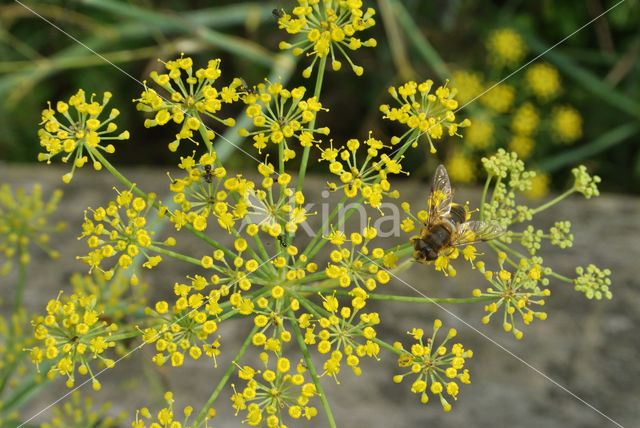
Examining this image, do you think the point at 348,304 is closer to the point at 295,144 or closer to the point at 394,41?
the point at 295,144

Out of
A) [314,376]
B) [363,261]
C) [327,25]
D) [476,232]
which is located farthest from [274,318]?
[327,25]

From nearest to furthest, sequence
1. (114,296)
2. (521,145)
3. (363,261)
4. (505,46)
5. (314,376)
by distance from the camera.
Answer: (314,376) → (363,261) → (114,296) → (505,46) → (521,145)

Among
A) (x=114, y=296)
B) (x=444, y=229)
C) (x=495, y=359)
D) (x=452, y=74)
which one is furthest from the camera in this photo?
(x=452, y=74)

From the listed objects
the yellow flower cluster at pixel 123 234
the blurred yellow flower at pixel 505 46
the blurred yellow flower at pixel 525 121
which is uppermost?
the blurred yellow flower at pixel 505 46

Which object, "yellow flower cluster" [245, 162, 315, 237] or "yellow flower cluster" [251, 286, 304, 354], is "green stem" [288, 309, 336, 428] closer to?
"yellow flower cluster" [251, 286, 304, 354]

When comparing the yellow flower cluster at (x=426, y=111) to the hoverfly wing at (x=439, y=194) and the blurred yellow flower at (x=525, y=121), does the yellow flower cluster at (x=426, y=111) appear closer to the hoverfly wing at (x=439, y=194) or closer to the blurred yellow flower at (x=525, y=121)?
the hoverfly wing at (x=439, y=194)

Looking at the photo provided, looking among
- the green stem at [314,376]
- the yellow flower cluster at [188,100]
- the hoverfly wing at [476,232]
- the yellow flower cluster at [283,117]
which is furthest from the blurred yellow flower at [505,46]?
the green stem at [314,376]

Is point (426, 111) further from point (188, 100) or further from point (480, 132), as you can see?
point (480, 132)
